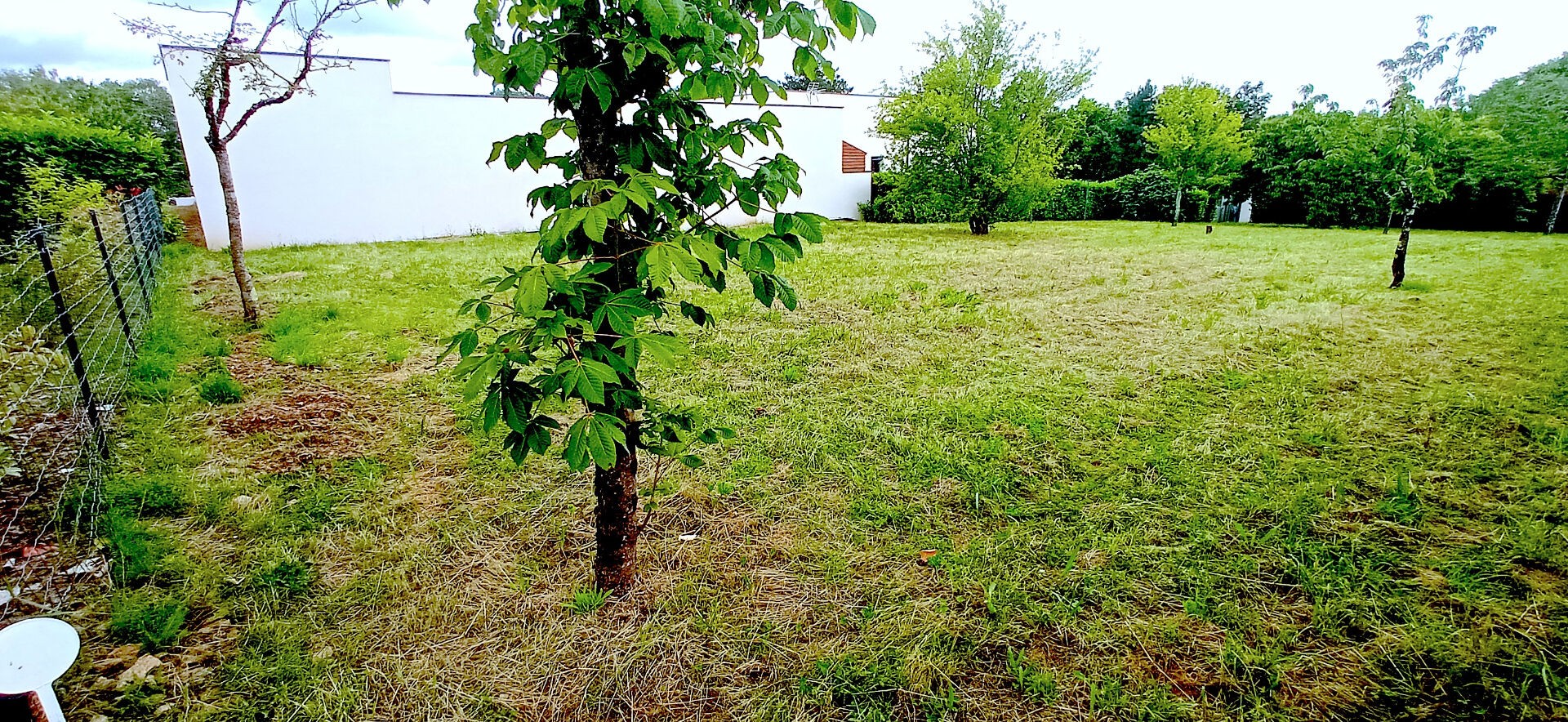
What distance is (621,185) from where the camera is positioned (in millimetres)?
1539

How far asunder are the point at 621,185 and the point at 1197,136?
18317 millimetres

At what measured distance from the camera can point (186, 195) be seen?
1633cm

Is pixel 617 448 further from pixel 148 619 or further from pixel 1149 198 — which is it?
pixel 1149 198

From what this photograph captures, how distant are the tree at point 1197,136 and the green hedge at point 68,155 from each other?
20131 millimetres

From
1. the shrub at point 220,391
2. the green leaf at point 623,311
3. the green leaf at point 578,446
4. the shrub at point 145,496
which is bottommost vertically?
the shrub at point 145,496

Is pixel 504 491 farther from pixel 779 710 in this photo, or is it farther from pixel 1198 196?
pixel 1198 196

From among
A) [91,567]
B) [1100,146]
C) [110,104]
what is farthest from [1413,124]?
[110,104]

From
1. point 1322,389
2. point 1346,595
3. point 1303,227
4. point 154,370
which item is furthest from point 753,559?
point 1303,227

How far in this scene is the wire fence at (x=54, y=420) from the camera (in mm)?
2141

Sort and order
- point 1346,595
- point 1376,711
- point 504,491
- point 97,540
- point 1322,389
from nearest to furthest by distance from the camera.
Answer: point 1376,711 → point 1346,595 → point 97,540 → point 504,491 → point 1322,389

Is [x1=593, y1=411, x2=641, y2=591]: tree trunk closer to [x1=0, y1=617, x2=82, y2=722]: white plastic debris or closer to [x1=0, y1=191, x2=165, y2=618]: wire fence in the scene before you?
[x1=0, y1=617, x2=82, y2=722]: white plastic debris

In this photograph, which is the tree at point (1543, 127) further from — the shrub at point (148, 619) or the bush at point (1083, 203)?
the shrub at point (148, 619)

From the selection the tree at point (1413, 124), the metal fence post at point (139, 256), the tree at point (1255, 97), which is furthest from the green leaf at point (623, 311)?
the tree at point (1255, 97)

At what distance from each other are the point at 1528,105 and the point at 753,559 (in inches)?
832
